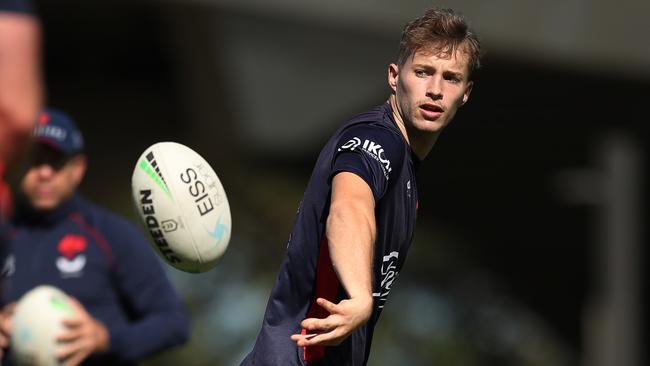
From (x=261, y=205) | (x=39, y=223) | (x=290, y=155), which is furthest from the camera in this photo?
(x=290, y=155)

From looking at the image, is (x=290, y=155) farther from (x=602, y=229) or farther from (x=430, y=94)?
(x=430, y=94)

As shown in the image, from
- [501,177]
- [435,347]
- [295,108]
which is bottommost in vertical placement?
[435,347]

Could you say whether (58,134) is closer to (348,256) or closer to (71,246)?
(71,246)

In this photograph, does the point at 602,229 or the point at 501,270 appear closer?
the point at 602,229

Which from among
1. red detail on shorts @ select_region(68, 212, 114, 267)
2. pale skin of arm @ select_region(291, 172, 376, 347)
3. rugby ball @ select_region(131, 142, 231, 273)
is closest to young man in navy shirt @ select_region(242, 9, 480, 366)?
pale skin of arm @ select_region(291, 172, 376, 347)

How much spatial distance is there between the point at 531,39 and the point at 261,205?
4.01 meters

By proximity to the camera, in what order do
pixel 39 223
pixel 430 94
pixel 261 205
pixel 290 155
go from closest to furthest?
pixel 430 94 < pixel 39 223 < pixel 261 205 < pixel 290 155

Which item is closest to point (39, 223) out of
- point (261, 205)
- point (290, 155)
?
point (261, 205)

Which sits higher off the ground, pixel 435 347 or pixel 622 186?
pixel 622 186

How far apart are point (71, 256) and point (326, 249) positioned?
6.97 feet

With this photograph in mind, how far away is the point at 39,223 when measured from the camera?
628 cm

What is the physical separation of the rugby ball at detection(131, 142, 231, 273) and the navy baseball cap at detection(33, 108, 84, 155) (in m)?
1.10

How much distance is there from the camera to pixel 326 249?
4.52m

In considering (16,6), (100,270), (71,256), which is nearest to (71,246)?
(71,256)
